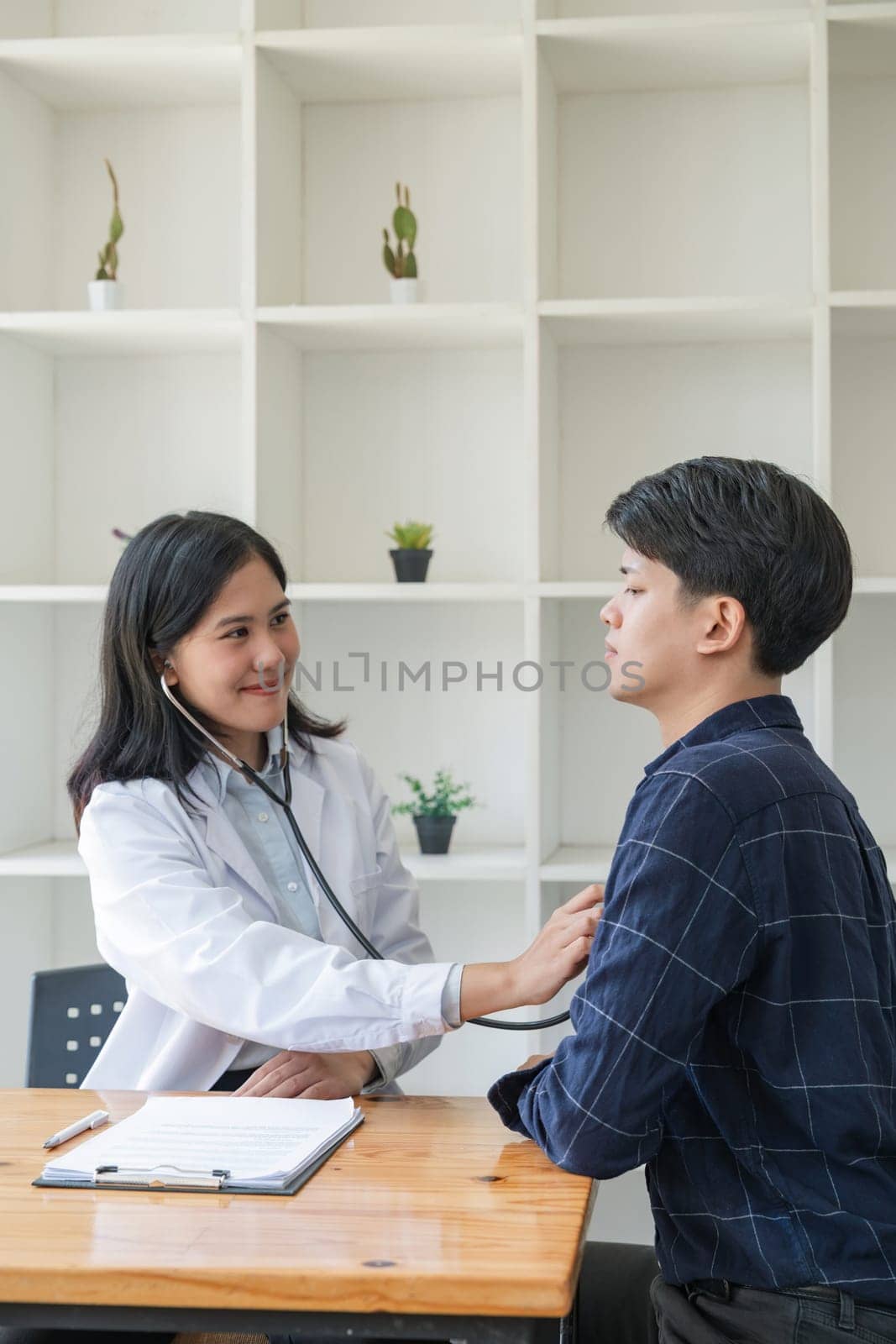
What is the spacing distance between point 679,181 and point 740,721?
5.80 feet

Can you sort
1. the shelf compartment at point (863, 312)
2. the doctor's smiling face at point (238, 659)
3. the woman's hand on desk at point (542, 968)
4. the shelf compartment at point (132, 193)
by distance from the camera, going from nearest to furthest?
the woman's hand on desk at point (542, 968), the doctor's smiling face at point (238, 659), the shelf compartment at point (863, 312), the shelf compartment at point (132, 193)

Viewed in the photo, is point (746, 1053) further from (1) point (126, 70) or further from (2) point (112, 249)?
(1) point (126, 70)

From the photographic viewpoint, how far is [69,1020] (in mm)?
1873

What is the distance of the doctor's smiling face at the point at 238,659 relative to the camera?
1708 mm

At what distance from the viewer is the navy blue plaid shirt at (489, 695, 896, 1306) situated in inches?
40.4

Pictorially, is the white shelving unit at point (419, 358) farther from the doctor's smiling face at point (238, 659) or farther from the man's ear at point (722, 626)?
the man's ear at point (722, 626)

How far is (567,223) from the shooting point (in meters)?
2.64

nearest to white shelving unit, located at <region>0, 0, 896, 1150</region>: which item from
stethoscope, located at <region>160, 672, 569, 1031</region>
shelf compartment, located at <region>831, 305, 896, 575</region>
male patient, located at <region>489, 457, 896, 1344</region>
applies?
shelf compartment, located at <region>831, 305, 896, 575</region>

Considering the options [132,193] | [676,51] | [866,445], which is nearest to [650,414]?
[866,445]

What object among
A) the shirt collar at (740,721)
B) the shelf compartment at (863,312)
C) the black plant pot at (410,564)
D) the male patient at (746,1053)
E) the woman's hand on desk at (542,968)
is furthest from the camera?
the black plant pot at (410,564)

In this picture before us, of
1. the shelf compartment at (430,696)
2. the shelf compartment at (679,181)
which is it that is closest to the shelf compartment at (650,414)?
the shelf compartment at (679,181)

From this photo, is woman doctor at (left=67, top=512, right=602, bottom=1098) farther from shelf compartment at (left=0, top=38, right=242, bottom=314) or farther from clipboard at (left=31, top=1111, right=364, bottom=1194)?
shelf compartment at (left=0, top=38, right=242, bottom=314)

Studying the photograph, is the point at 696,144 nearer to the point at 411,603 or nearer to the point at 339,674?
the point at 411,603

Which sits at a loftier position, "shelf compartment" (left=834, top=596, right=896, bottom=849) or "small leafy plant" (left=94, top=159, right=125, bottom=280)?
"small leafy plant" (left=94, top=159, right=125, bottom=280)
